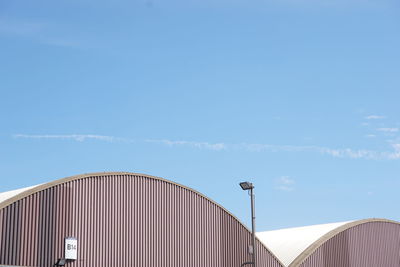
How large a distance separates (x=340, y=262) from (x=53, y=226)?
21829 mm

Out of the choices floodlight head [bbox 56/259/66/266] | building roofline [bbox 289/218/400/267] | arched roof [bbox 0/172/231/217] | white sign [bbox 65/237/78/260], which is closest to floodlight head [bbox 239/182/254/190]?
arched roof [bbox 0/172/231/217]

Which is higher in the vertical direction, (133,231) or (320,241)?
(133,231)

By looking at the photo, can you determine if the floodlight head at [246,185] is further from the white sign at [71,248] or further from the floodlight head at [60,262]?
the floodlight head at [60,262]

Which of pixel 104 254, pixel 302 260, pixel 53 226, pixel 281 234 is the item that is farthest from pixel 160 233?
pixel 281 234

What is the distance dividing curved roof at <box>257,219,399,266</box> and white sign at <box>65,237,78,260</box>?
660 inches

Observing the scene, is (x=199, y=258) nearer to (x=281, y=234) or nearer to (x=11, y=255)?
(x=11, y=255)

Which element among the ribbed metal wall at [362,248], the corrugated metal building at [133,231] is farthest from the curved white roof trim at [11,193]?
the ribbed metal wall at [362,248]

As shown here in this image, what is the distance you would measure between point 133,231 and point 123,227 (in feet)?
2.32

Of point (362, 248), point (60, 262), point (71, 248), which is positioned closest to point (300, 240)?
point (362, 248)

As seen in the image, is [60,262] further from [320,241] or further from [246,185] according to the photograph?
[320,241]

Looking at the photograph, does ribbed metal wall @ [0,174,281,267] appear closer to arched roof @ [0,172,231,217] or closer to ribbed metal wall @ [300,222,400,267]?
arched roof @ [0,172,231,217]

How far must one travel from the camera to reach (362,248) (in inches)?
1950

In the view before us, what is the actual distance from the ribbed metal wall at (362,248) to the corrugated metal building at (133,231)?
7 centimetres

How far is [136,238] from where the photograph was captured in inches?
1463
